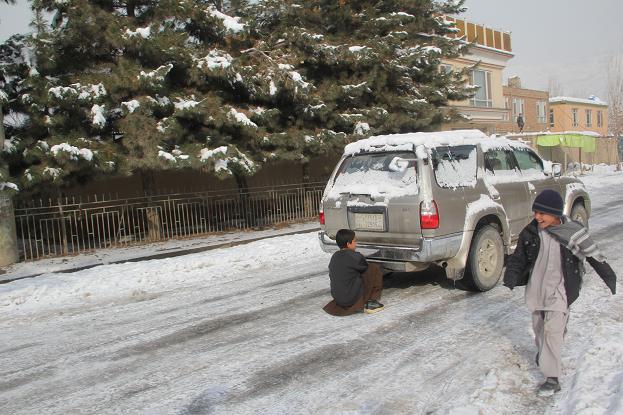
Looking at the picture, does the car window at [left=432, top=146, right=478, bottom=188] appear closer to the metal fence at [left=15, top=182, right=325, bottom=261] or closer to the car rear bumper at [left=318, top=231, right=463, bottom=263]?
the car rear bumper at [left=318, top=231, right=463, bottom=263]

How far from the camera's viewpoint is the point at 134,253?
37.5 ft

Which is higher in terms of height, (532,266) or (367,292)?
(532,266)

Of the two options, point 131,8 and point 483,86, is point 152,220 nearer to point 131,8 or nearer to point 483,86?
point 131,8

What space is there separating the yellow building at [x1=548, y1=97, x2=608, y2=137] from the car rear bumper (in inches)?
1807

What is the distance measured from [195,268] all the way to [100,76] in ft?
17.2

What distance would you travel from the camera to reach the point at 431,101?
17.9 metres

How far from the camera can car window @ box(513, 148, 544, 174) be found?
24.6 ft

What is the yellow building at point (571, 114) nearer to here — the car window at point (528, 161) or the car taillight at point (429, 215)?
the car window at point (528, 161)

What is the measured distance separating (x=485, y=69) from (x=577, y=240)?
29144 millimetres

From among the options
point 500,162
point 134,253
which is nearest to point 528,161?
point 500,162

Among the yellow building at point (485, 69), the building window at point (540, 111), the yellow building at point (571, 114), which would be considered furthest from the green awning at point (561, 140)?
the yellow building at point (571, 114)

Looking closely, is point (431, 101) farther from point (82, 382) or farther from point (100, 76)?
point (82, 382)

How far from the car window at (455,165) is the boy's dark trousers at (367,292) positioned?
1.31 metres

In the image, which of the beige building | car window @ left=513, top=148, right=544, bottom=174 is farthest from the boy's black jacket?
the beige building
